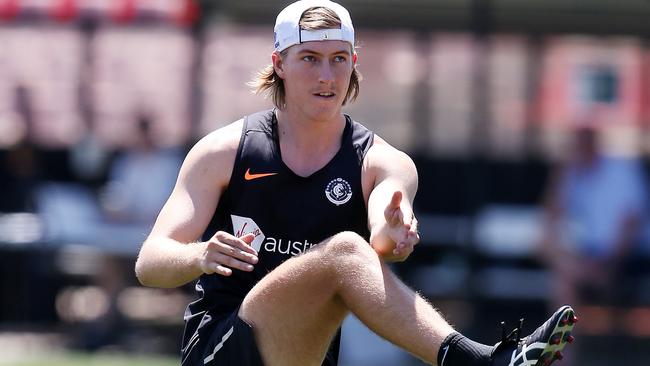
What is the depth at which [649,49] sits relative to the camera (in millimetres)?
10219

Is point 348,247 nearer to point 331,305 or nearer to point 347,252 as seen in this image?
point 347,252

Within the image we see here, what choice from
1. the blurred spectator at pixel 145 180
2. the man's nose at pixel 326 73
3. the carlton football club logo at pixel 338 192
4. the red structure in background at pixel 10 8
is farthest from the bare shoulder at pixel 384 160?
the red structure in background at pixel 10 8

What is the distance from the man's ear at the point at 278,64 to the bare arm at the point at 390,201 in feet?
1.35

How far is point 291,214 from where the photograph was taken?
4.59 metres

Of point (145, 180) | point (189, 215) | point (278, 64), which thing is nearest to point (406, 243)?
point (189, 215)

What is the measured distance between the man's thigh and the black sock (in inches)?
15.4

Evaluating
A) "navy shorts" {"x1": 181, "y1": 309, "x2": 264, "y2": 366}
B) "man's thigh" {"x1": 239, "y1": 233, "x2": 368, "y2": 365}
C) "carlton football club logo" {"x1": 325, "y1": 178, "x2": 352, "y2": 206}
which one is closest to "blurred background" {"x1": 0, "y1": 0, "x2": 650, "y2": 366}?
"navy shorts" {"x1": 181, "y1": 309, "x2": 264, "y2": 366}

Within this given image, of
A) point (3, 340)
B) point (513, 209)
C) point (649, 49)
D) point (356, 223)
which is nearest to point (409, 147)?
point (513, 209)

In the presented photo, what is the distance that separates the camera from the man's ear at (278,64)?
15.6 feet

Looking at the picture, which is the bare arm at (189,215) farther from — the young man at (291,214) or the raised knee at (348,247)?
the raised knee at (348,247)

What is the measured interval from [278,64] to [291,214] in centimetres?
57

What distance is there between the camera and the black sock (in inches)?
159

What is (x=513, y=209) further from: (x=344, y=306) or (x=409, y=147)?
(x=344, y=306)

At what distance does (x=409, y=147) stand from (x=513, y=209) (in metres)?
0.95
